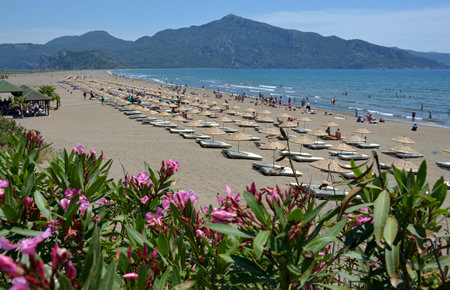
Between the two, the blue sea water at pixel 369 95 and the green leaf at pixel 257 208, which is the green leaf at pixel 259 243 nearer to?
the green leaf at pixel 257 208

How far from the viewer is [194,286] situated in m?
1.59

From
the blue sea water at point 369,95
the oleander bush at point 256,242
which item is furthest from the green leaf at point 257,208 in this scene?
the blue sea water at point 369,95

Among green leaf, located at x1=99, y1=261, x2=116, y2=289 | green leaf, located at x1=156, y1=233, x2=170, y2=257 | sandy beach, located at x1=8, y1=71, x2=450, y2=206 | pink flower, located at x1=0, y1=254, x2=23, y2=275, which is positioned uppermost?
pink flower, located at x1=0, y1=254, x2=23, y2=275

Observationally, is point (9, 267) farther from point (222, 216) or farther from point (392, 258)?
point (392, 258)

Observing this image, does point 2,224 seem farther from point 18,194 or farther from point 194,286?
point 194,286

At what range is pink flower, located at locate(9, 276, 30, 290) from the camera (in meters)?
0.82

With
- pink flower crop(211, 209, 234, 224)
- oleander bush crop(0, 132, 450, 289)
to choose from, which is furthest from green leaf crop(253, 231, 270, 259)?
pink flower crop(211, 209, 234, 224)

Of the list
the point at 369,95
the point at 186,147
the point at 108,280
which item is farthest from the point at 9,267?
the point at 369,95

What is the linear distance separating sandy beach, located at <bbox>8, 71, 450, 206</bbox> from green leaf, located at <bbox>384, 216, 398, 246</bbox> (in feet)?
27.9

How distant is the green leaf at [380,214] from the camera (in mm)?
1216

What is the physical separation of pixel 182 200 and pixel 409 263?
1080 millimetres

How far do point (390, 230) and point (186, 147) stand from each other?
726 inches

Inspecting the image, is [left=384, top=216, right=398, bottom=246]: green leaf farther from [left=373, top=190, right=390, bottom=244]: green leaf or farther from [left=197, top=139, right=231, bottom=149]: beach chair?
[left=197, top=139, right=231, bottom=149]: beach chair

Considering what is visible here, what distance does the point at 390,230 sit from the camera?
1259mm
